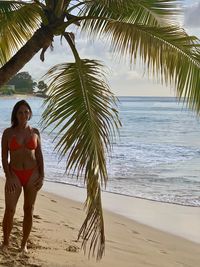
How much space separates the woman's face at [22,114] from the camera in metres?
4.80

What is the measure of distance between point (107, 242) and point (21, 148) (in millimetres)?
2717

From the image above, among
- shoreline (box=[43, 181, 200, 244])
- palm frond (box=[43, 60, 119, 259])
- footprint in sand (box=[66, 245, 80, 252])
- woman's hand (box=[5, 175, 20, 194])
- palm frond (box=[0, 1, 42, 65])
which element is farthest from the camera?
shoreline (box=[43, 181, 200, 244])

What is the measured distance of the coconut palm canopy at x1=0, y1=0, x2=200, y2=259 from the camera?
14.8ft

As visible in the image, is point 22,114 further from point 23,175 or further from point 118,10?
point 118,10

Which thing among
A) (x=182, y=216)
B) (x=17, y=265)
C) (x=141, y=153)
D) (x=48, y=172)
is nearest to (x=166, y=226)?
(x=182, y=216)

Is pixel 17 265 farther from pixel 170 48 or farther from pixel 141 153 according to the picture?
pixel 141 153

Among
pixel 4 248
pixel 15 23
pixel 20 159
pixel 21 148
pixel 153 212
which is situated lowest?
pixel 153 212

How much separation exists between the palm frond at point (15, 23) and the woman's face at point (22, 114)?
3.11 ft

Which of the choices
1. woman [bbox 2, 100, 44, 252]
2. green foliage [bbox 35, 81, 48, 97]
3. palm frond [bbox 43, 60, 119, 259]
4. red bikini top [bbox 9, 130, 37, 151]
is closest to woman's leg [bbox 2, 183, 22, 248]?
woman [bbox 2, 100, 44, 252]

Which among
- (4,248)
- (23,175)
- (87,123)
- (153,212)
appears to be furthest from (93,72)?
(153,212)

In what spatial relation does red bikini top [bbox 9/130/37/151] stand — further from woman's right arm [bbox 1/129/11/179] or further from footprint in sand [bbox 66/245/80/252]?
footprint in sand [bbox 66/245/80/252]

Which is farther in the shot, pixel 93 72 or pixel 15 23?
pixel 15 23

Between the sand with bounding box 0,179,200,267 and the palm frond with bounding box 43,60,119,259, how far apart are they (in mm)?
822

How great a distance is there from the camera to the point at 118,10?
17.2ft
